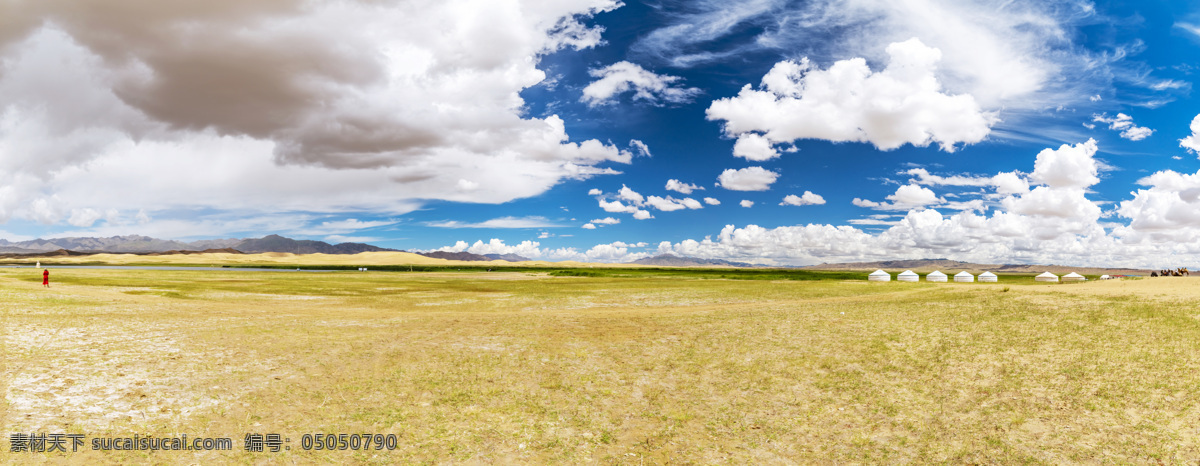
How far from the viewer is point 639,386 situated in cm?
1614

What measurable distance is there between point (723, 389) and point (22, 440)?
16.4 meters

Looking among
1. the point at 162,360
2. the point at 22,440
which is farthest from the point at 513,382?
the point at 162,360

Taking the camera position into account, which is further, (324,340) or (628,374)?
(324,340)

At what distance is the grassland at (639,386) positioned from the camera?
36.8 feet

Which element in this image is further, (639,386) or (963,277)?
(963,277)

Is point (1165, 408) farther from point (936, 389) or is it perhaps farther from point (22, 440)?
point (22, 440)

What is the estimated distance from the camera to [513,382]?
16.2m

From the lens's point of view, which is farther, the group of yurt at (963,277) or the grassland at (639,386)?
the group of yurt at (963,277)

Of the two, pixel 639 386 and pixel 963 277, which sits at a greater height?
pixel 639 386

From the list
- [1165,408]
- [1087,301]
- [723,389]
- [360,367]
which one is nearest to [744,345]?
[723,389]

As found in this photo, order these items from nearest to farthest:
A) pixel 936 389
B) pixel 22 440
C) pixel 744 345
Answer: pixel 22 440 < pixel 936 389 < pixel 744 345

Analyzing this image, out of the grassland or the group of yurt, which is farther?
the group of yurt

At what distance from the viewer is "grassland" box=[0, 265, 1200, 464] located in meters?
11.2

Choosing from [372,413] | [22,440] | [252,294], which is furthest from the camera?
[252,294]
